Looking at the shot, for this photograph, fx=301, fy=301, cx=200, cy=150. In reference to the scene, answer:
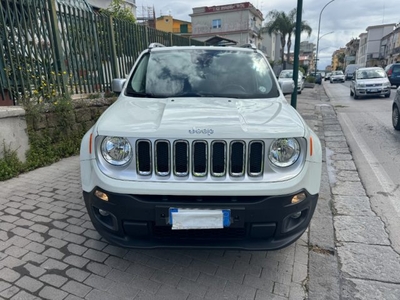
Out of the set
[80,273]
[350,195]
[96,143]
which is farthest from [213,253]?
[350,195]

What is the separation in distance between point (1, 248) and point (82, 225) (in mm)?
737

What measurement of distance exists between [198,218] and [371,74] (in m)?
17.4

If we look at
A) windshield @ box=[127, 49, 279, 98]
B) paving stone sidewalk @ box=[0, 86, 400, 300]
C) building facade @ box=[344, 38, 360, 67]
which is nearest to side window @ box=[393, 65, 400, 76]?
paving stone sidewalk @ box=[0, 86, 400, 300]

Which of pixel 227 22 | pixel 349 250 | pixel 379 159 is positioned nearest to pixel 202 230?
pixel 349 250

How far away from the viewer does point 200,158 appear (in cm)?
218

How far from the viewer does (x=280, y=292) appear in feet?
7.60

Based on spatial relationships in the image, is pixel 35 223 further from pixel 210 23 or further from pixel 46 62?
pixel 210 23

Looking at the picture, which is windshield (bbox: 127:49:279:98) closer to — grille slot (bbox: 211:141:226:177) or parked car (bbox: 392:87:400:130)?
grille slot (bbox: 211:141:226:177)

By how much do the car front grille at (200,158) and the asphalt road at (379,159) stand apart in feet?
6.20

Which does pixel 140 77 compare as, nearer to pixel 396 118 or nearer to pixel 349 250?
pixel 349 250

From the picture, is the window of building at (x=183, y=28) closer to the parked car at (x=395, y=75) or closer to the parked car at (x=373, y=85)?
the parked car at (x=395, y=75)

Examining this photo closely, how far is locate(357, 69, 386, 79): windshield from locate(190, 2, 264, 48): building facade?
30.5 metres

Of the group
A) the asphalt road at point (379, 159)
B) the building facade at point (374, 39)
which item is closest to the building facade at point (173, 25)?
the building facade at point (374, 39)

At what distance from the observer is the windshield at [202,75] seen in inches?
125
